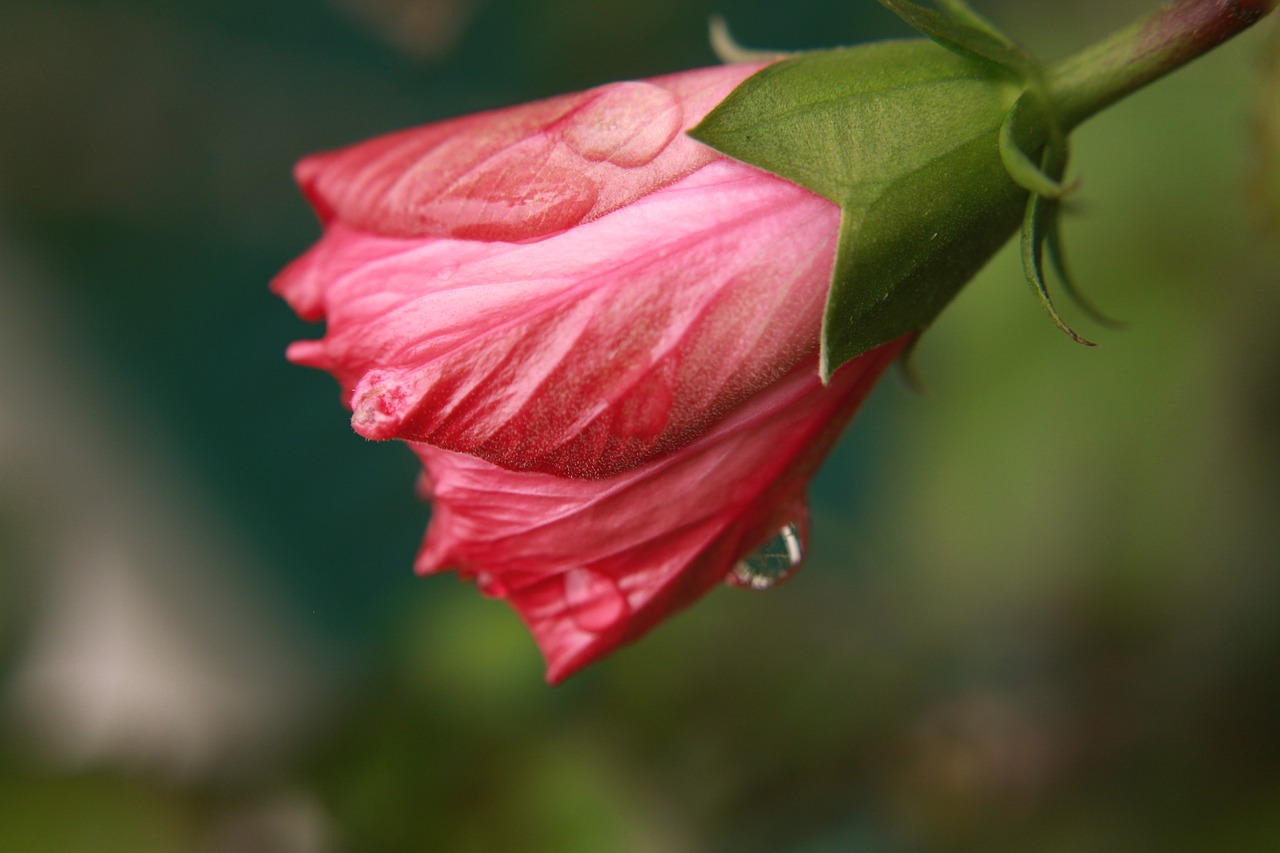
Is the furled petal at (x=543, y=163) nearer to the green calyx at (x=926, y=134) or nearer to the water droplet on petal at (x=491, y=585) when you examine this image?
the green calyx at (x=926, y=134)

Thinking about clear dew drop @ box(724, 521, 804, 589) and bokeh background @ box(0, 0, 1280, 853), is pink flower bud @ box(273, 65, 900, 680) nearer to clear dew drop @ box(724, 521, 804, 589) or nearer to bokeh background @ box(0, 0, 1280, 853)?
clear dew drop @ box(724, 521, 804, 589)

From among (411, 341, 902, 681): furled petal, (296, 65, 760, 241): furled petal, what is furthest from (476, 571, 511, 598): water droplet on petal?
(296, 65, 760, 241): furled petal

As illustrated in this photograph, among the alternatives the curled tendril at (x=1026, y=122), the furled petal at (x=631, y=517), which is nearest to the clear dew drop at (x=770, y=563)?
the furled petal at (x=631, y=517)

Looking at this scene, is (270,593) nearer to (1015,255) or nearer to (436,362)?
(1015,255)

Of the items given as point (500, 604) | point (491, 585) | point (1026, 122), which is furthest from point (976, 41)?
point (500, 604)

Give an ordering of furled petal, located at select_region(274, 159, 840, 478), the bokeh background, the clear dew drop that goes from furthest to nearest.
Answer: the bokeh background → the clear dew drop → furled petal, located at select_region(274, 159, 840, 478)
